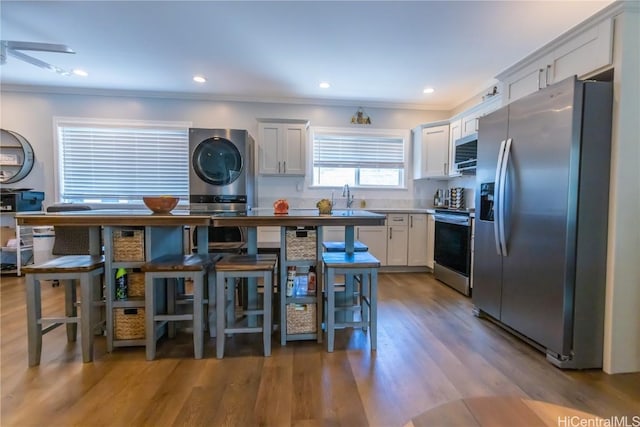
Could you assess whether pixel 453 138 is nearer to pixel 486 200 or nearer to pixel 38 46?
pixel 486 200

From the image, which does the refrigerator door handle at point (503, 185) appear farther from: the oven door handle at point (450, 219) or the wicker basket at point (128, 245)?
the wicker basket at point (128, 245)

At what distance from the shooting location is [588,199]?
1836 mm

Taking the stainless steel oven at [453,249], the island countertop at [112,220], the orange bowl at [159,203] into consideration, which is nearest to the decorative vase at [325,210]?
the island countertop at [112,220]

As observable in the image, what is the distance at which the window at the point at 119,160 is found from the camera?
168 inches

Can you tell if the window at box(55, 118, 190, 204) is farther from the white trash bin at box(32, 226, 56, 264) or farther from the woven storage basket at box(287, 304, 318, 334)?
the woven storage basket at box(287, 304, 318, 334)

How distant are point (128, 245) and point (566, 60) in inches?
131

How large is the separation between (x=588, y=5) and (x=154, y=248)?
3.70 meters

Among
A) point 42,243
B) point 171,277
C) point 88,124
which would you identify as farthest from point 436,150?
point 42,243

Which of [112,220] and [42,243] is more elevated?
[112,220]

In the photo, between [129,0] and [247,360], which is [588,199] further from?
[129,0]

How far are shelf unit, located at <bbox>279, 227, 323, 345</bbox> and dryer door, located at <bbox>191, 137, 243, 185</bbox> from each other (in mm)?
2140

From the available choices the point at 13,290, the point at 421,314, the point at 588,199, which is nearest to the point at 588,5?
the point at 588,199

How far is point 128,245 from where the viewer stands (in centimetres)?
208

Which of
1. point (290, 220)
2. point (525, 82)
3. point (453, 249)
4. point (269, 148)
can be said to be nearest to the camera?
point (290, 220)
